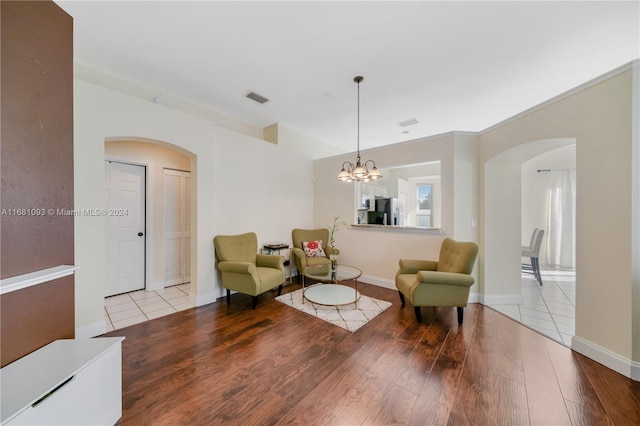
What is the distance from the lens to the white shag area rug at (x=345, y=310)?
8.89ft

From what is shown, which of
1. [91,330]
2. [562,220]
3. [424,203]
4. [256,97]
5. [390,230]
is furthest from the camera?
[424,203]

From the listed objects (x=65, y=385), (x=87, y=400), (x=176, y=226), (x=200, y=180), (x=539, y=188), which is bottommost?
(x=87, y=400)

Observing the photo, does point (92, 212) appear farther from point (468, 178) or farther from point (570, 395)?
point (468, 178)

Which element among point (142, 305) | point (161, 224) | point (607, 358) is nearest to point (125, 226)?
point (161, 224)

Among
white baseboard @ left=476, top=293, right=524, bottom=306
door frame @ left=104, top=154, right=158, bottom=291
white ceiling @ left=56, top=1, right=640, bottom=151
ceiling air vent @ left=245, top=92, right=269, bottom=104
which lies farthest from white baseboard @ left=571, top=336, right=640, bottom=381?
door frame @ left=104, top=154, right=158, bottom=291

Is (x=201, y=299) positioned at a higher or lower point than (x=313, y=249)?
lower

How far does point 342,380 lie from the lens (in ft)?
5.89

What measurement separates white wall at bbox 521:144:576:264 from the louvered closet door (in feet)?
24.9

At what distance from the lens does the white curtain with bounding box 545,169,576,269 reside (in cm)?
511

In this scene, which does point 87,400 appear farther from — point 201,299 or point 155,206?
point 155,206

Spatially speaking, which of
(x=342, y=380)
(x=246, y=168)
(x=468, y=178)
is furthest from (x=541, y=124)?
(x=246, y=168)

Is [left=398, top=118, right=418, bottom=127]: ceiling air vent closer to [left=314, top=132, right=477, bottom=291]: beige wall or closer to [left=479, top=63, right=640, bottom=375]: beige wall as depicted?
[left=314, top=132, right=477, bottom=291]: beige wall

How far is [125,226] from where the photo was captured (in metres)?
3.59

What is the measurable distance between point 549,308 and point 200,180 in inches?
205
